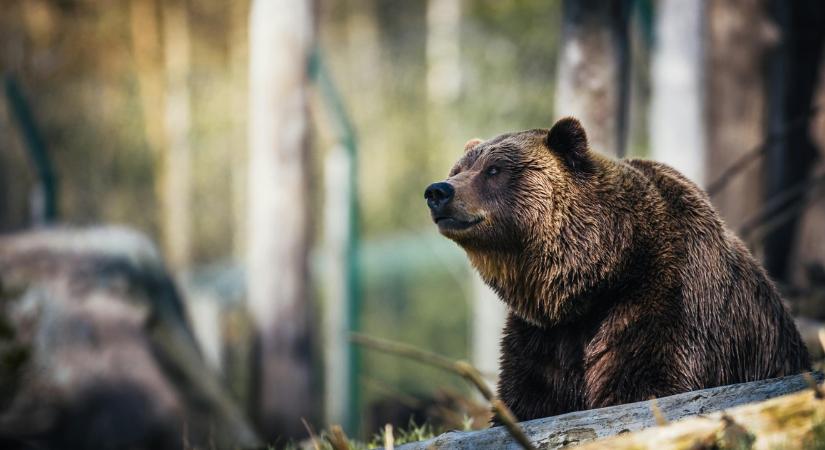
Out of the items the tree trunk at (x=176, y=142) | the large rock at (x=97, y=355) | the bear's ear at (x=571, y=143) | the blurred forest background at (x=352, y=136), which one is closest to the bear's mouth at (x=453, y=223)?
the bear's ear at (x=571, y=143)

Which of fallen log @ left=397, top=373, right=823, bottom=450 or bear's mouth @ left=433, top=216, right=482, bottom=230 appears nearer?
fallen log @ left=397, top=373, right=823, bottom=450

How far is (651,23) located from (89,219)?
12967mm

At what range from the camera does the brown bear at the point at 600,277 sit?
126 inches

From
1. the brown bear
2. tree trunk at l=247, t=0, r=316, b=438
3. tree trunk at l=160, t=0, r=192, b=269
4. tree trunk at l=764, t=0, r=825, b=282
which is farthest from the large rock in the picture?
tree trunk at l=160, t=0, r=192, b=269

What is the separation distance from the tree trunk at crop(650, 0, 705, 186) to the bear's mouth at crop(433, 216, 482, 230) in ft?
12.0

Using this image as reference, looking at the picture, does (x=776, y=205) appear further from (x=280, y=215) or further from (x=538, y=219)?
(x=280, y=215)

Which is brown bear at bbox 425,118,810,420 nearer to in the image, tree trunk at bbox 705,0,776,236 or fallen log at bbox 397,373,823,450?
fallen log at bbox 397,373,823,450

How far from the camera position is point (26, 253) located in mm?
7250

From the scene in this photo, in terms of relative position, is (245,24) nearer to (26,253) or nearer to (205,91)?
(205,91)

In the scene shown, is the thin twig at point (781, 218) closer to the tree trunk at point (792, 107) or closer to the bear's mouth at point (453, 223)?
the tree trunk at point (792, 107)

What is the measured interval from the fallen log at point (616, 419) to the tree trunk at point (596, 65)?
2.45 m

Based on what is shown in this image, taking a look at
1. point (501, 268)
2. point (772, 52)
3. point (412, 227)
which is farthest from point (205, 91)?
point (501, 268)

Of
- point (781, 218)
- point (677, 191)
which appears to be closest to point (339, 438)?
point (677, 191)

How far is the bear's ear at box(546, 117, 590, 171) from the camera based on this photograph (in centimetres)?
344
